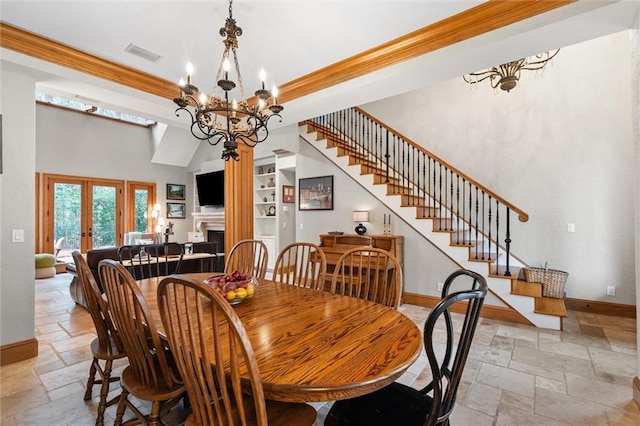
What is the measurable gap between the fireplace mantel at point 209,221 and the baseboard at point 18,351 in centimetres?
561

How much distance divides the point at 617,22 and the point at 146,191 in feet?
31.9

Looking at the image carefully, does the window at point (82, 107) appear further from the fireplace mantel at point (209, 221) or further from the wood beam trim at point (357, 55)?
the wood beam trim at point (357, 55)

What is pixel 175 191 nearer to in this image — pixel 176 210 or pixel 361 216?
pixel 176 210

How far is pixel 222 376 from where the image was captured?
36.3 inches

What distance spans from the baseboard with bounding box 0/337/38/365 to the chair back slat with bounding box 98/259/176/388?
6.62ft

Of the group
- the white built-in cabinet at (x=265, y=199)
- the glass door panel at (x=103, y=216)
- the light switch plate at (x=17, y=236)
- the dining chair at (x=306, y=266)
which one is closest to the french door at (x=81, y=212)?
the glass door panel at (x=103, y=216)

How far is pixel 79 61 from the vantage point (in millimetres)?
2703

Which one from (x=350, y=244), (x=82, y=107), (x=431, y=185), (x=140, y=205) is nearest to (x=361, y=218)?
(x=350, y=244)

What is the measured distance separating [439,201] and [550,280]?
1.71 meters

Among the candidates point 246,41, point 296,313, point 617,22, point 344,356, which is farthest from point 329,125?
point 344,356

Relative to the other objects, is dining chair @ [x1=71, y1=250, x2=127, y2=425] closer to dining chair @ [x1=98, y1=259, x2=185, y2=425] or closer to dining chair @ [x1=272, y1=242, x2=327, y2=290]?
dining chair @ [x1=98, y1=259, x2=185, y2=425]

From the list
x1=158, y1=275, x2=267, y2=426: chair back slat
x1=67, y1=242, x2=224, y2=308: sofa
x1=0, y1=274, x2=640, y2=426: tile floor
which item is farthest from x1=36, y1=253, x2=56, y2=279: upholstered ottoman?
x1=158, y1=275, x2=267, y2=426: chair back slat

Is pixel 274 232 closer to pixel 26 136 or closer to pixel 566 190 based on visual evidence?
pixel 26 136

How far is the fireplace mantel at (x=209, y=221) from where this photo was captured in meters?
8.34
